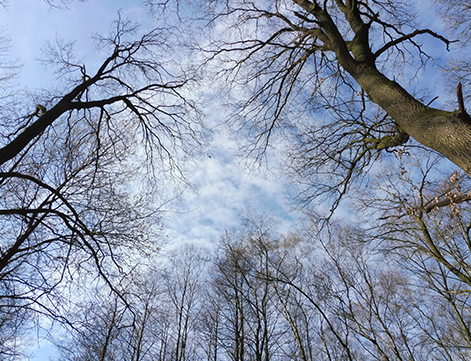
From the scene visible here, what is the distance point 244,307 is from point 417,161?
25.3ft

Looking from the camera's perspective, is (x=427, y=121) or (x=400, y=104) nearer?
(x=427, y=121)

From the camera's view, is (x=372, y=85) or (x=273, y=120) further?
(x=273, y=120)

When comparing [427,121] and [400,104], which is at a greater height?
[400,104]

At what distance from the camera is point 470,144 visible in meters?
2.02

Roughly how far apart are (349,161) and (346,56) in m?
2.22

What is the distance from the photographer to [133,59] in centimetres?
540

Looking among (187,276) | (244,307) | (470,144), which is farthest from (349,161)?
(187,276)

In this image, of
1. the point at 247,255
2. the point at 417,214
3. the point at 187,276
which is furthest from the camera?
the point at 187,276

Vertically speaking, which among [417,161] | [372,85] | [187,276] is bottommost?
[372,85]

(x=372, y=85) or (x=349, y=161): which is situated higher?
(x=349, y=161)

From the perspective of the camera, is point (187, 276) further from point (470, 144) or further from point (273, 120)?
point (470, 144)

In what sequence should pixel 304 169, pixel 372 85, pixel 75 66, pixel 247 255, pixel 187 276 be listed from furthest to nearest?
pixel 187 276 < pixel 247 255 < pixel 304 169 < pixel 75 66 < pixel 372 85

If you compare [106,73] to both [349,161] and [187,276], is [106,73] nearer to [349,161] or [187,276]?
[349,161]

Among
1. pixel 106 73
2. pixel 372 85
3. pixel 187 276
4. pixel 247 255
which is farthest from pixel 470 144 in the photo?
pixel 187 276
